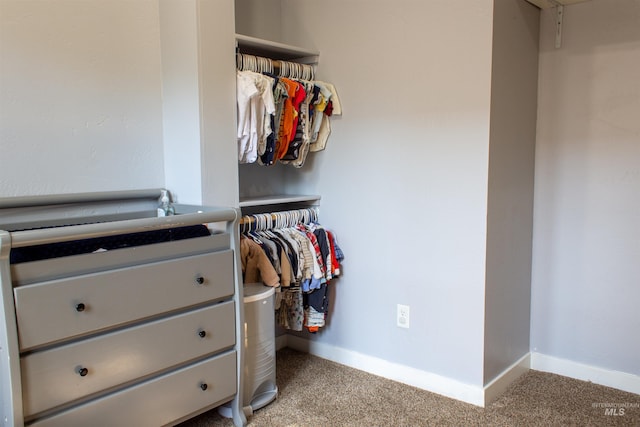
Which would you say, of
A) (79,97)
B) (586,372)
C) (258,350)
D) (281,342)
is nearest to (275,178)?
(281,342)

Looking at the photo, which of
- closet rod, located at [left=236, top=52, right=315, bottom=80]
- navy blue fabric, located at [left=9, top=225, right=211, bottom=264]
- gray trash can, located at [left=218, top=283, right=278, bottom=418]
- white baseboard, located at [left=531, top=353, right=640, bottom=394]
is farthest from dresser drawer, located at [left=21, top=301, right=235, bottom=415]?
white baseboard, located at [left=531, top=353, right=640, bottom=394]

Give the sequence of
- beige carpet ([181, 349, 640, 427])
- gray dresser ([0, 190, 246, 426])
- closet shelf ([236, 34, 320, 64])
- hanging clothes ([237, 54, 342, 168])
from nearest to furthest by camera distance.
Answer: gray dresser ([0, 190, 246, 426])
beige carpet ([181, 349, 640, 427])
hanging clothes ([237, 54, 342, 168])
closet shelf ([236, 34, 320, 64])

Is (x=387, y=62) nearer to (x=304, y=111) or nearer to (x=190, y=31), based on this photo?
(x=304, y=111)

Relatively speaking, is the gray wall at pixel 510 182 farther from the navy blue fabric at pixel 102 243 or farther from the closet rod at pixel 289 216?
the navy blue fabric at pixel 102 243

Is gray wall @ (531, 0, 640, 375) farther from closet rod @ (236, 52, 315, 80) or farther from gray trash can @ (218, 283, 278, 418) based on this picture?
gray trash can @ (218, 283, 278, 418)

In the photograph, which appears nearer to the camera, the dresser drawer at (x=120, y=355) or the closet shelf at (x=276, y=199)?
the dresser drawer at (x=120, y=355)

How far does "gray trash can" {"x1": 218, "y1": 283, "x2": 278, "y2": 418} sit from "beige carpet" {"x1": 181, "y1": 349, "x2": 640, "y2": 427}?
0.17 feet

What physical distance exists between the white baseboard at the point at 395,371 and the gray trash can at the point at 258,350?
0.54 meters

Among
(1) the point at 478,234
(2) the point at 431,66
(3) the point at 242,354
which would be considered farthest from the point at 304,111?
(3) the point at 242,354

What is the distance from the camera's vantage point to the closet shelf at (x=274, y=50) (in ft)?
8.09

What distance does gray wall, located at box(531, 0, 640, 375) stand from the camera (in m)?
2.43

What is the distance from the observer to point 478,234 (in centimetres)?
233

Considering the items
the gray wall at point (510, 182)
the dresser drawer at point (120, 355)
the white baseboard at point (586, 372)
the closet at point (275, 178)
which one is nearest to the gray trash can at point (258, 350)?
the dresser drawer at point (120, 355)

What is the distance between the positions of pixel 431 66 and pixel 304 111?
641mm
